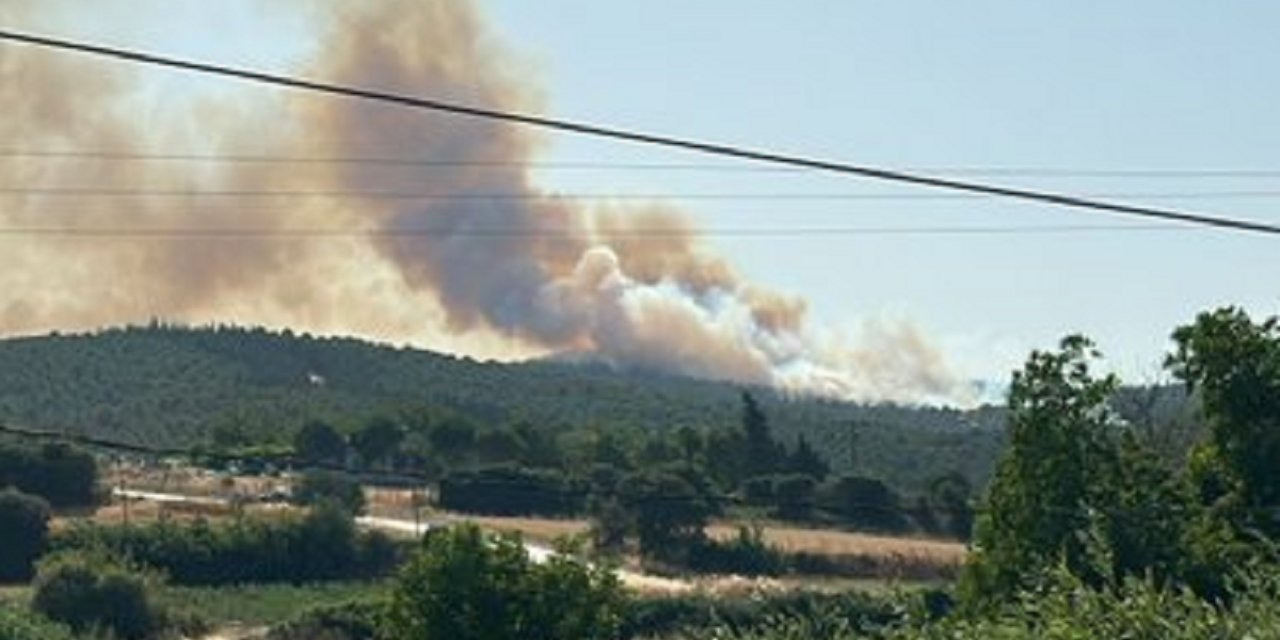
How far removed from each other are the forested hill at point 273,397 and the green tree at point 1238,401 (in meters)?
94.5

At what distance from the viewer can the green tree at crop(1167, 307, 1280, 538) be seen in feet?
134

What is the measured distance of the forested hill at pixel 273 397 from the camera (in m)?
153

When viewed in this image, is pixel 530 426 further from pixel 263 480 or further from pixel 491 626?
pixel 491 626

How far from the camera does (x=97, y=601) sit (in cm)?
7862

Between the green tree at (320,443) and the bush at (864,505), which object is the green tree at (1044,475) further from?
the green tree at (320,443)

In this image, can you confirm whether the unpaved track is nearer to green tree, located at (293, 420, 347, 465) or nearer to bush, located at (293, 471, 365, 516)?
bush, located at (293, 471, 365, 516)

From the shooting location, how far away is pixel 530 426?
12938cm

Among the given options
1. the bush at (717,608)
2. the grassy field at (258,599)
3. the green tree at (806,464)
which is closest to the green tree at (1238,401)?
the bush at (717,608)

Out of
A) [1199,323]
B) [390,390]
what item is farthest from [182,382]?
[1199,323]

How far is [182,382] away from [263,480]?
57948mm

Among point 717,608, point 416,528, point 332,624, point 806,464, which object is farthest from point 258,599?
point 806,464

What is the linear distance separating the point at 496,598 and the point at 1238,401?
15.7 meters

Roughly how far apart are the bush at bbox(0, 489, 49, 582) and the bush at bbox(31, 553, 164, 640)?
31.3 ft

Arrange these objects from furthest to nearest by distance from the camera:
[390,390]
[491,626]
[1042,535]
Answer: [390,390] < [491,626] < [1042,535]
